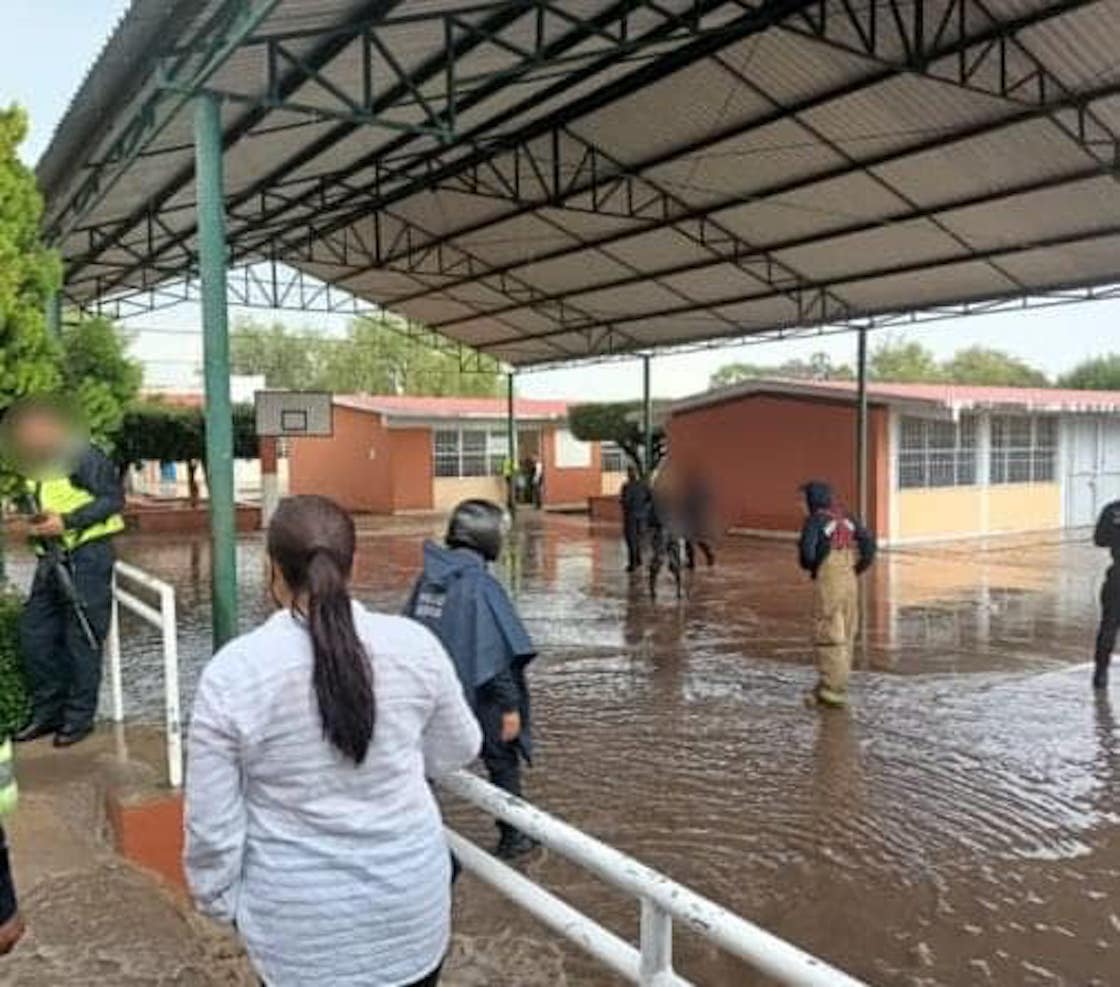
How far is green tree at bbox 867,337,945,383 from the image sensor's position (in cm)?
5984

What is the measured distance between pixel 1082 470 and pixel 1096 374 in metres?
Result: 24.9

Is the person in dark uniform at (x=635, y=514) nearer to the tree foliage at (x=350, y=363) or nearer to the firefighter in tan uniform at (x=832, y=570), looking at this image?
the firefighter in tan uniform at (x=832, y=570)

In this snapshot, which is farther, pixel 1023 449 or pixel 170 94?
pixel 1023 449

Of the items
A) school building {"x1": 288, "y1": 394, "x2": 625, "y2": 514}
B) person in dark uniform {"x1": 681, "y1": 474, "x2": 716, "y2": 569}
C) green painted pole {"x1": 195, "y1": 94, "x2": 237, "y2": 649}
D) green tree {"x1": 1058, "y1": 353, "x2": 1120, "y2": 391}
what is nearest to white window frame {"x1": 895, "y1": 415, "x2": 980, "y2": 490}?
person in dark uniform {"x1": 681, "y1": 474, "x2": 716, "y2": 569}

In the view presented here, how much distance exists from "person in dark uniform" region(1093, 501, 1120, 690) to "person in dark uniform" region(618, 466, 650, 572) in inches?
251

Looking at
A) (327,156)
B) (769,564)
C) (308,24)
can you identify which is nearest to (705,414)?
(769,564)

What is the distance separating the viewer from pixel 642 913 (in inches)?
73.9

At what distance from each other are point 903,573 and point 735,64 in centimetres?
741

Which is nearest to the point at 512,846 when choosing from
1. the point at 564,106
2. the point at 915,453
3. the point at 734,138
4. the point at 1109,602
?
the point at 1109,602

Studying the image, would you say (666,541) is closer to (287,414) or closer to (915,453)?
(287,414)

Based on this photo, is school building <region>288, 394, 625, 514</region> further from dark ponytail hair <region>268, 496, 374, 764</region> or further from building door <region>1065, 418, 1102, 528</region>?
dark ponytail hair <region>268, 496, 374, 764</region>

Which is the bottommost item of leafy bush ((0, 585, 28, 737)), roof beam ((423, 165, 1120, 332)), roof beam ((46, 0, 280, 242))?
leafy bush ((0, 585, 28, 737))

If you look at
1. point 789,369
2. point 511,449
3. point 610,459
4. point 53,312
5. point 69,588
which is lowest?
point 69,588

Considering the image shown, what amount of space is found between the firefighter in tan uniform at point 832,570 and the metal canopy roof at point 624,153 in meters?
3.60
